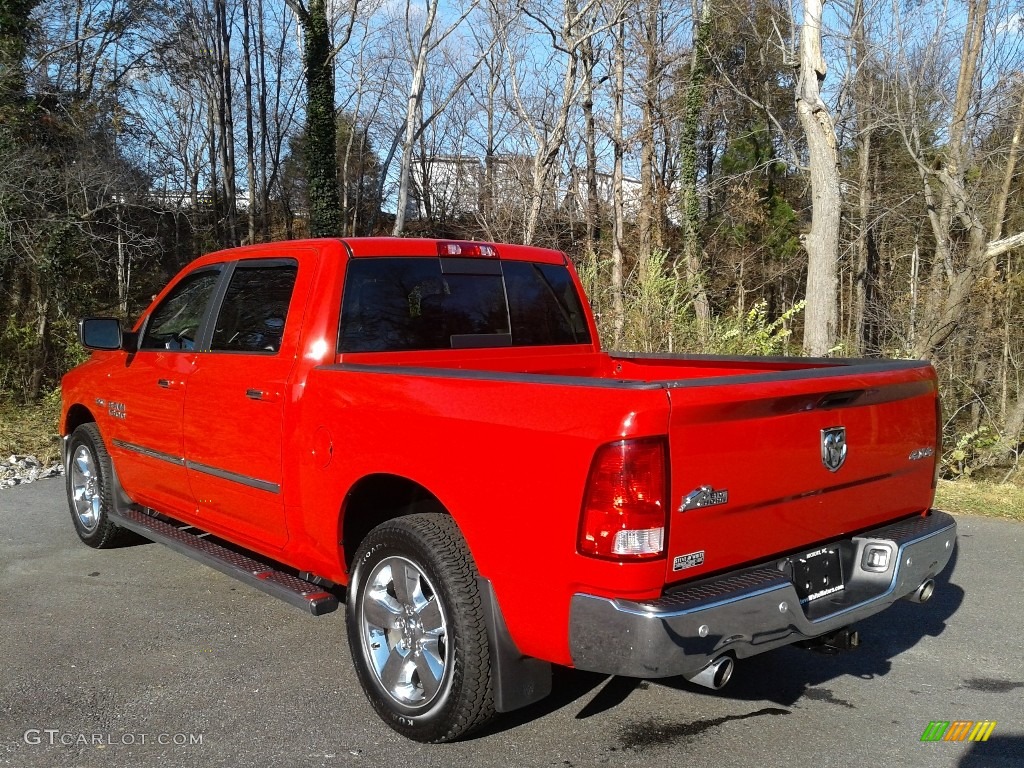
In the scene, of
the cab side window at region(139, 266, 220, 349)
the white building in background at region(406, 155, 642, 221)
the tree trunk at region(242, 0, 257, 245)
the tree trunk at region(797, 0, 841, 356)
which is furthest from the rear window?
the tree trunk at region(242, 0, 257, 245)

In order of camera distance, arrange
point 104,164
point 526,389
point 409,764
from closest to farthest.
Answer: point 526,389, point 409,764, point 104,164

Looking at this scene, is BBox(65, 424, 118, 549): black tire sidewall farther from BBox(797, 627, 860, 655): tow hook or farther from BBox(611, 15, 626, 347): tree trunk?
BBox(611, 15, 626, 347): tree trunk

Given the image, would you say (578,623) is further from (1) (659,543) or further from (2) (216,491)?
(2) (216,491)

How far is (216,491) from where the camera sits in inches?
180

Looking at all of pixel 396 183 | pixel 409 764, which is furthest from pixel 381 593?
pixel 396 183

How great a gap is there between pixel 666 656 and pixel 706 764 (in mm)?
871

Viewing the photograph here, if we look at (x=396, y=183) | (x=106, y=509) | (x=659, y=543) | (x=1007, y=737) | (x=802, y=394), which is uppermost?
(x=396, y=183)

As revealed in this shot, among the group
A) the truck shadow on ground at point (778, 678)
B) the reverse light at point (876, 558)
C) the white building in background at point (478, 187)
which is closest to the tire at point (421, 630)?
the truck shadow on ground at point (778, 678)

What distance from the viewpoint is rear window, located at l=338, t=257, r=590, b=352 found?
13.6 ft

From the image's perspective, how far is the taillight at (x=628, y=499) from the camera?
2.65 meters

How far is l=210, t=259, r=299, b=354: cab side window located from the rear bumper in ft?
7.23

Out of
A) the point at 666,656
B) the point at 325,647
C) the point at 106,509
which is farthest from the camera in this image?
the point at 106,509

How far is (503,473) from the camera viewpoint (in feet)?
9.63

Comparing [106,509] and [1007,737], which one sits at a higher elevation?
[106,509]
